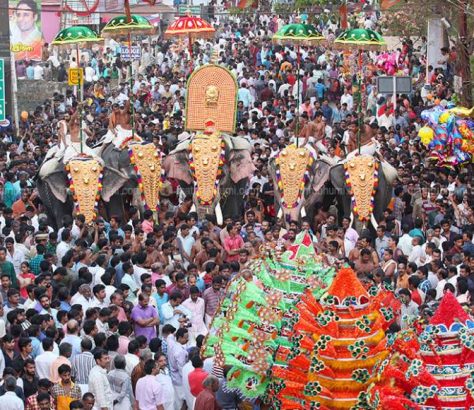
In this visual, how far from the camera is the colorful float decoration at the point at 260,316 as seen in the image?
13812 mm

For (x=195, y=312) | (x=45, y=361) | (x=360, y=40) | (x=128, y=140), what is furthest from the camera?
(x=360, y=40)

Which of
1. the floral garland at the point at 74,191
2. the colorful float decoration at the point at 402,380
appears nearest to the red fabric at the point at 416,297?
the colorful float decoration at the point at 402,380

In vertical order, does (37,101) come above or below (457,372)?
below

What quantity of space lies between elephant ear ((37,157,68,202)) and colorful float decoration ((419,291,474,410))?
35.2 ft

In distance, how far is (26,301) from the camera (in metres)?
16.4

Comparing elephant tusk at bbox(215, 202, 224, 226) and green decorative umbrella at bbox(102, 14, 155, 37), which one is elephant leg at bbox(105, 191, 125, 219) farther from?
green decorative umbrella at bbox(102, 14, 155, 37)

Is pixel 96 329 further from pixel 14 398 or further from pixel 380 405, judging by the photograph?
pixel 380 405

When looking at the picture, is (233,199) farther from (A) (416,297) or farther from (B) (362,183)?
(A) (416,297)

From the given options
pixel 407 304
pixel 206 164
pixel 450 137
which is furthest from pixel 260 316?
pixel 450 137

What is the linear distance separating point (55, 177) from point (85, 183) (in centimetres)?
67

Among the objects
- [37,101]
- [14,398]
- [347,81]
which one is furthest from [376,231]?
[37,101]

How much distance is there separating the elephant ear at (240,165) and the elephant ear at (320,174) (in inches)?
35.6

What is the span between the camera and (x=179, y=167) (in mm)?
22906

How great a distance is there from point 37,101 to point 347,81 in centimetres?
690
